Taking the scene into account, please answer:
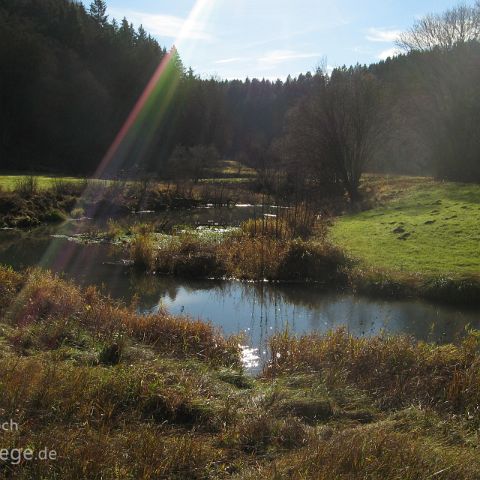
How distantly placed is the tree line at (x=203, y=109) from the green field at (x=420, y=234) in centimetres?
635

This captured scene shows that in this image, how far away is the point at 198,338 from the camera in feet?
34.6

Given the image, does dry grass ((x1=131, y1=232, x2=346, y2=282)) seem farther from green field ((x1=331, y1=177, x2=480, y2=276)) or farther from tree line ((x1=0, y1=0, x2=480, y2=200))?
tree line ((x1=0, y1=0, x2=480, y2=200))

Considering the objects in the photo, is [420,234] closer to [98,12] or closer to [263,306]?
[263,306]

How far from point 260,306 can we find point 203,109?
68194 millimetres

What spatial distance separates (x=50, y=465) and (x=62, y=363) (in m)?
3.00

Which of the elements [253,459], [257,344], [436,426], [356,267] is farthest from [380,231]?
[253,459]

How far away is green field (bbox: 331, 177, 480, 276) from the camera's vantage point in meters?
18.8

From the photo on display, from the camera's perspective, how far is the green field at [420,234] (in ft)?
61.6

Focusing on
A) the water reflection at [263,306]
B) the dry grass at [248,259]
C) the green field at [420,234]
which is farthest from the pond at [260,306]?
the green field at [420,234]

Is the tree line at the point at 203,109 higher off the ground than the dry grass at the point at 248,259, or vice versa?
the tree line at the point at 203,109

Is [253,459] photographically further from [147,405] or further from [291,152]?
[291,152]

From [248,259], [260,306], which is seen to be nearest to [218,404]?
[260,306]

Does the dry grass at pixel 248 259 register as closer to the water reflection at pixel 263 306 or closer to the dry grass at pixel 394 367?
the water reflection at pixel 263 306

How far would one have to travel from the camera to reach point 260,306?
1644 centimetres
